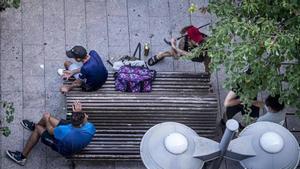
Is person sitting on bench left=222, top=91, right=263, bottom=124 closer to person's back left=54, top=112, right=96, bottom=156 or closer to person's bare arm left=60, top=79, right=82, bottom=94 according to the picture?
person's back left=54, top=112, right=96, bottom=156

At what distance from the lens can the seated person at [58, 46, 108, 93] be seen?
8133 mm

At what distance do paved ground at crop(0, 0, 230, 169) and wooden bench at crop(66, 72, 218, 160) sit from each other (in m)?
0.38

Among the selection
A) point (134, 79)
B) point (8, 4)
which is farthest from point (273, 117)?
point (8, 4)

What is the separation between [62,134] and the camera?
7613mm

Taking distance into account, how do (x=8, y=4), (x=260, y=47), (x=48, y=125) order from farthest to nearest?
(x=8, y=4)
(x=48, y=125)
(x=260, y=47)

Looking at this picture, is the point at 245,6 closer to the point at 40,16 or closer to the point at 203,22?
the point at 203,22

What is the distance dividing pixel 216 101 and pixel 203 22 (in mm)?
1999

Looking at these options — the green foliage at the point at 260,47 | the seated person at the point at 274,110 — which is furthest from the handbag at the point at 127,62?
the green foliage at the point at 260,47

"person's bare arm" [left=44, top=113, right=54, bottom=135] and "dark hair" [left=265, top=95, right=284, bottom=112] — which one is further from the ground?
"dark hair" [left=265, top=95, right=284, bottom=112]

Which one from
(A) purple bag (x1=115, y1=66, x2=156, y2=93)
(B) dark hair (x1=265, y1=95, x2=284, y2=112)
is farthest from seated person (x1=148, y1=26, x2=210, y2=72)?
(B) dark hair (x1=265, y1=95, x2=284, y2=112)

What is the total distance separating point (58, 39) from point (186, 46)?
6.79ft

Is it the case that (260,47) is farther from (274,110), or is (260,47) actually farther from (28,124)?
(28,124)

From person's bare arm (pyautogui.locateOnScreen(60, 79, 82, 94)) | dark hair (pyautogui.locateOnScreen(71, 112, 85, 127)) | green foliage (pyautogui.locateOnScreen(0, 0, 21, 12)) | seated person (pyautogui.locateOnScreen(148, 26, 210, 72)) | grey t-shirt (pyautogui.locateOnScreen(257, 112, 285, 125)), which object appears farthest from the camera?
seated person (pyautogui.locateOnScreen(148, 26, 210, 72))

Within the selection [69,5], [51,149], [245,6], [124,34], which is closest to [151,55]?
[124,34]
